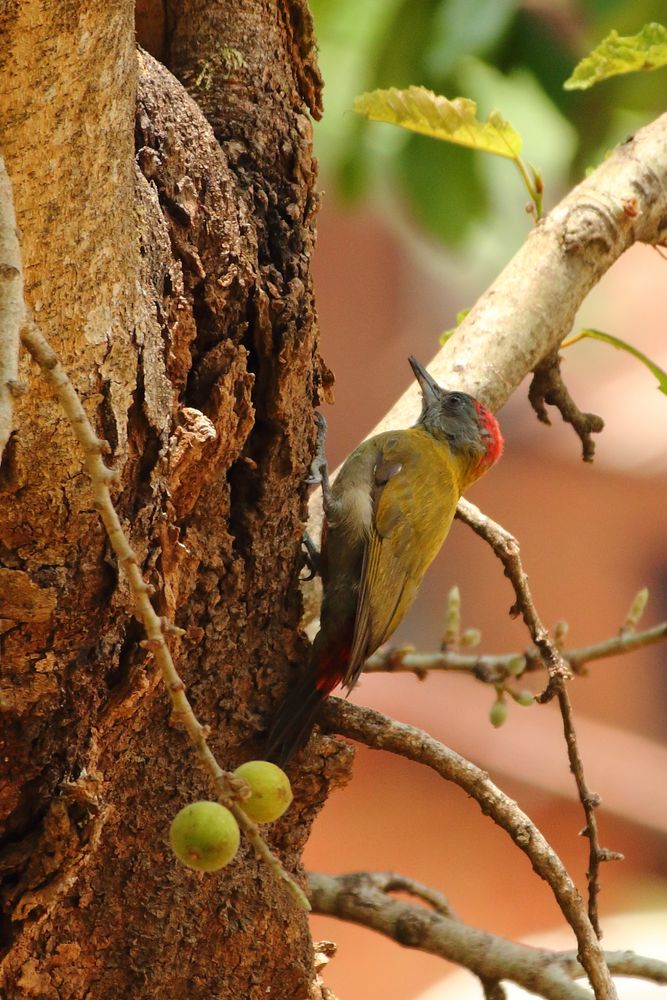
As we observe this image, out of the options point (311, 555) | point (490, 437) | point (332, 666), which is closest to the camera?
point (311, 555)

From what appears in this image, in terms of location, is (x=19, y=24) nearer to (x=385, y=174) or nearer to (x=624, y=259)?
(x=385, y=174)

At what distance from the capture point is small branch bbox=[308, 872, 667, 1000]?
2023mm

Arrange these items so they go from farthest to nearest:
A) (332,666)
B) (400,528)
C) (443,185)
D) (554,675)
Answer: (443,185)
(400,528)
(332,666)
(554,675)

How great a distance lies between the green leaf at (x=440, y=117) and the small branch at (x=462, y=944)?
1.55m


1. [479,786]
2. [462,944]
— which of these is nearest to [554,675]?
[479,786]

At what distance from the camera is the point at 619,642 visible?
2834 millimetres

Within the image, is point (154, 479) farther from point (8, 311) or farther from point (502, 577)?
point (502, 577)

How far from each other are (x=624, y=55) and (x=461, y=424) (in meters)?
1.05

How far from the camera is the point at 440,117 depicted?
239cm

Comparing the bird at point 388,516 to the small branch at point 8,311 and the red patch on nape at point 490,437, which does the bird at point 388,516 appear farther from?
the small branch at point 8,311

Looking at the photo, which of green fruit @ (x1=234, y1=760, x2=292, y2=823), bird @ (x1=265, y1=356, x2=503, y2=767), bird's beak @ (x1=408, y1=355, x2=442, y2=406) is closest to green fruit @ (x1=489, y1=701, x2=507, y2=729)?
bird @ (x1=265, y1=356, x2=503, y2=767)

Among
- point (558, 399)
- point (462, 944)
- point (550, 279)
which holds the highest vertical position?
point (550, 279)

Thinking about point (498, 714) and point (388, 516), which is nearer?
point (498, 714)

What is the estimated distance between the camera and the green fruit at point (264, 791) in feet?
3.35
